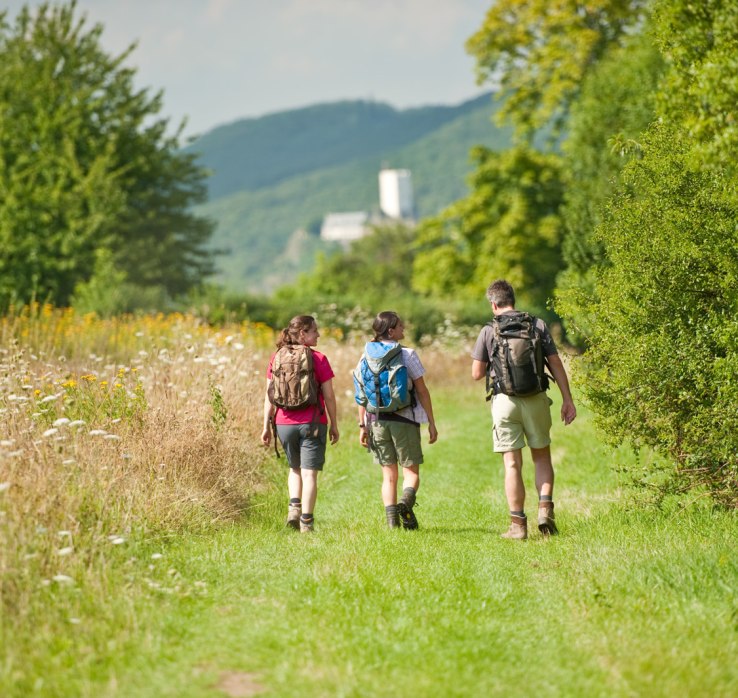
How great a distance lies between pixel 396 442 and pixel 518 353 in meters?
1.30

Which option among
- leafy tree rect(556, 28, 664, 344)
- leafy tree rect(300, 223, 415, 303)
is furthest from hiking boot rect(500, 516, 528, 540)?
leafy tree rect(300, 223, 415, 303)

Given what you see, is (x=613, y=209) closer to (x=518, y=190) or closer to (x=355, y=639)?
(x=355, y=639)

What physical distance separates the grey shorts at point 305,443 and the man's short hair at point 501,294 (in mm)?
1720

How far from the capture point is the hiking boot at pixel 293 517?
28.1 feet

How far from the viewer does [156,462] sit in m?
8.39

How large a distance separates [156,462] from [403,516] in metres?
2.02

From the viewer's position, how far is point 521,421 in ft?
27.0

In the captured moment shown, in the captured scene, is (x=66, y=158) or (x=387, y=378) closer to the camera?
(x=387, y=378)

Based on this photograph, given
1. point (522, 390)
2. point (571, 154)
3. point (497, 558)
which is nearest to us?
point (497, 558)

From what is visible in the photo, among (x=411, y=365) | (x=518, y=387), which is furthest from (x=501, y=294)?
(x=411, y=365)

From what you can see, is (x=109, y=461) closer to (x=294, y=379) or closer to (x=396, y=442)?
(x=294, y=379)

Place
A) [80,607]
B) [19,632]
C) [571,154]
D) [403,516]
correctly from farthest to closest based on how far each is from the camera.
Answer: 1. [571,154]
2. [403,516]
3. [80,607]
4. [19,632]

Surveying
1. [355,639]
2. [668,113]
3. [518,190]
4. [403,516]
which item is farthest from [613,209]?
[518,190]

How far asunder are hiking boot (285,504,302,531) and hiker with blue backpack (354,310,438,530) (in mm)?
Answer: 724
